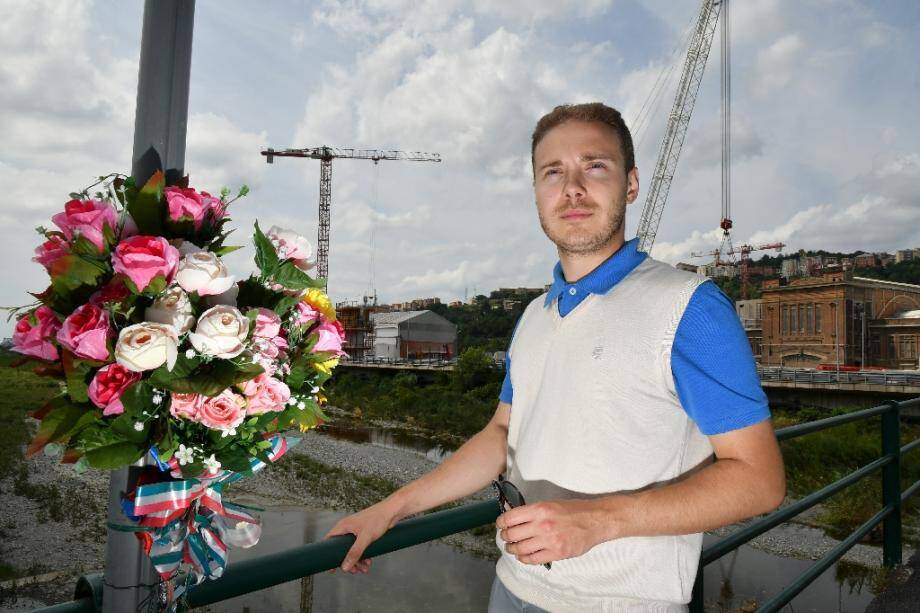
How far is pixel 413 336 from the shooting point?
196 feet

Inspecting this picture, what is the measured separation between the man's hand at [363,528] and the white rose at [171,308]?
48cm

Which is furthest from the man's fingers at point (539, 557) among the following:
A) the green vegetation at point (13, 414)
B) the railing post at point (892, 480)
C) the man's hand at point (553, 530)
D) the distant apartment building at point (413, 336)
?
the distant apartment building at point (413, 336)

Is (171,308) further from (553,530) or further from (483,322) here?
(483,322)

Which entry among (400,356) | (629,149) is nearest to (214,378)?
(629,149)

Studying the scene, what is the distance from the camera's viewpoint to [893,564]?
3.28 meters

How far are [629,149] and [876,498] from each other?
14.1m

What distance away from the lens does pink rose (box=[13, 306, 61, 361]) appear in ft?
3.03

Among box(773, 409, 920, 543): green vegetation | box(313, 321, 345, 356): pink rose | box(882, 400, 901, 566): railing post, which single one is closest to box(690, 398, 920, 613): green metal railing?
box(882, 400, 901, 566): railing post

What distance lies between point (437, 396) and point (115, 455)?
114ft

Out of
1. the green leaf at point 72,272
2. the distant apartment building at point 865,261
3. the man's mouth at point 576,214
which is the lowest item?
the green leaf at point 72,272

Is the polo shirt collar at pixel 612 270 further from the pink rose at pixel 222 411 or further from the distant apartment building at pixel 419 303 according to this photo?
the distant apartment building at pixel 419 303

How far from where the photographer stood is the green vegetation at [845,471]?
12.8 m

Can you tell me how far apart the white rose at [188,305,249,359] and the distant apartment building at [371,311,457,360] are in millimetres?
55660

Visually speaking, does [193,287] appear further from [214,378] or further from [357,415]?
[357,415]
